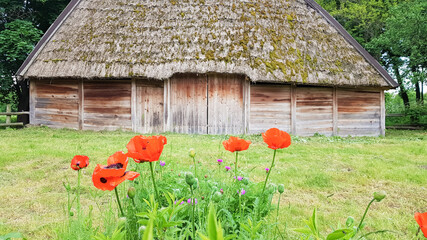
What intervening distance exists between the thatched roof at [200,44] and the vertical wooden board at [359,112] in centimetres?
84

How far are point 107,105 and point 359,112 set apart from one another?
9.53 metres

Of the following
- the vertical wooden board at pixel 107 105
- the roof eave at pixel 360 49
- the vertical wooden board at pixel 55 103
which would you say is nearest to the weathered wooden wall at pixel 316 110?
the roof eave at pixel 360 49

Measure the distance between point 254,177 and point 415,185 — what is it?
230cm

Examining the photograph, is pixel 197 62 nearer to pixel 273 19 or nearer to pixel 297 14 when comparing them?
pixel 273 19

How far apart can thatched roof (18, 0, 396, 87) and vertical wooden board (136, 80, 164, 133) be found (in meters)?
0.67

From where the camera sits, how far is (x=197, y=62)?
9.77 m

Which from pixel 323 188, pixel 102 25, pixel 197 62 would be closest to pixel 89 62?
pixel 102 25

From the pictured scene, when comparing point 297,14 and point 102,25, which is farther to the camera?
point 297,14

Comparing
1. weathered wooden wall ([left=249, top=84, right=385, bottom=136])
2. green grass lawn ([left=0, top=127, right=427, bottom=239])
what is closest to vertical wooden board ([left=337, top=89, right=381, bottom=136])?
weathered wooden wall ([left=249, top=84, right=385, bottom=136])

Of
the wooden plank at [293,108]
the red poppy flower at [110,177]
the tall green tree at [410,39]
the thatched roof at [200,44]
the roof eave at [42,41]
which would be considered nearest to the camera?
the red poppy flower at [110,177]

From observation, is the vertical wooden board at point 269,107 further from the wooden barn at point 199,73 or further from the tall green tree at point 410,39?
the tall green tree at point 410,39

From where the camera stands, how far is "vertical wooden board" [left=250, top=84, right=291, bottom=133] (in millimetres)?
10453

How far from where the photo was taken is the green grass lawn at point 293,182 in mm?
2881

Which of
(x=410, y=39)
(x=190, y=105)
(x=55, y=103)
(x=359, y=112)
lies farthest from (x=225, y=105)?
(x=410, y=39)
